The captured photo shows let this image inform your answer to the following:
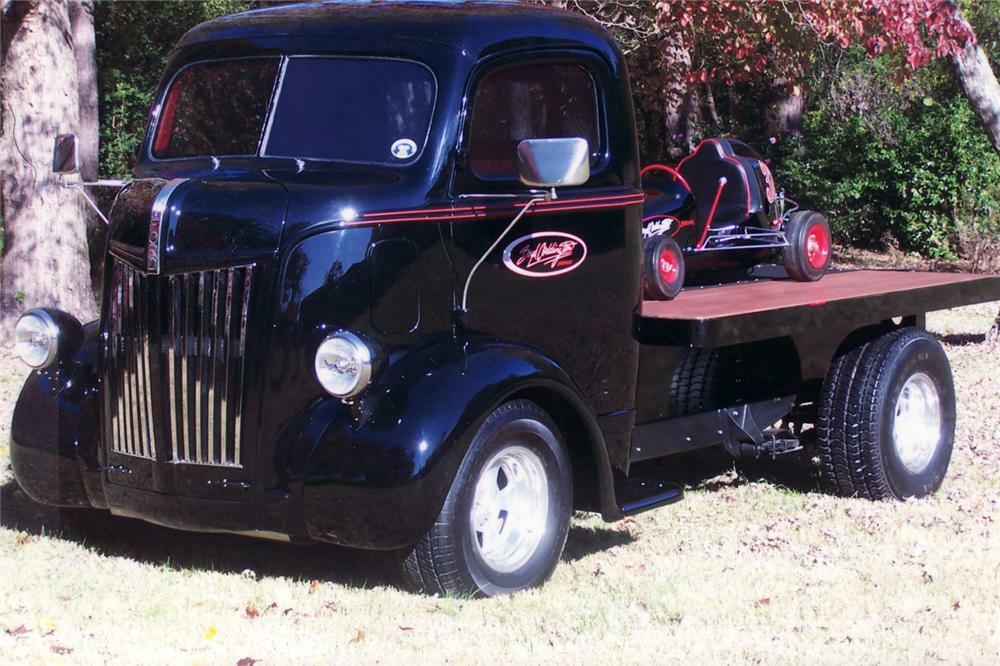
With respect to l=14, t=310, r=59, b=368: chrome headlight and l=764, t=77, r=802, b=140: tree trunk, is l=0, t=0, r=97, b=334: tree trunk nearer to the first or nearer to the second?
l=14, t=310, r=59, b=368: chrome headlight

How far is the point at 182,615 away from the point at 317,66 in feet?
7.10

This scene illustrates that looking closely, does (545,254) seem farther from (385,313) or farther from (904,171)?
(904,171)

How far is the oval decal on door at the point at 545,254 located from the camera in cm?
548

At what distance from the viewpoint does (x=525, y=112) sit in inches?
223

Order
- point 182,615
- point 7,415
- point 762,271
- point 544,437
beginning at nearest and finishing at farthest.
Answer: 1. point 182,615
2. point 544,437
3. point 762,271
4. point 7,415

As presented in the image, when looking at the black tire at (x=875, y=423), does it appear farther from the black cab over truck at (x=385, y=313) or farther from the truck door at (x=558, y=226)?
the truck door at (x=558, y=226)

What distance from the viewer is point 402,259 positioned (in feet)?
16.7

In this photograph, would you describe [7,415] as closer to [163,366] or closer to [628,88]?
[163,366]

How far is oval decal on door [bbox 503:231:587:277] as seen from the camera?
5480mm

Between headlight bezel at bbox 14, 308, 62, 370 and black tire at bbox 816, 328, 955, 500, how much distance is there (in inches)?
142

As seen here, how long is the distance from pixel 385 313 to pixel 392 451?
1.89 ft

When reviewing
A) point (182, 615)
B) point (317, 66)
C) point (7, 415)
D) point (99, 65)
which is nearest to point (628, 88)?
point (317, 66)

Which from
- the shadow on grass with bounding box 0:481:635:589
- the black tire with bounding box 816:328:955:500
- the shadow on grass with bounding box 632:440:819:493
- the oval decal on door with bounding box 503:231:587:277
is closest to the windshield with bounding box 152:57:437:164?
the oval decal on door with bounding box 503:231:587:277

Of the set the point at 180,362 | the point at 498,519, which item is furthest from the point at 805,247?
the point at 180,362
